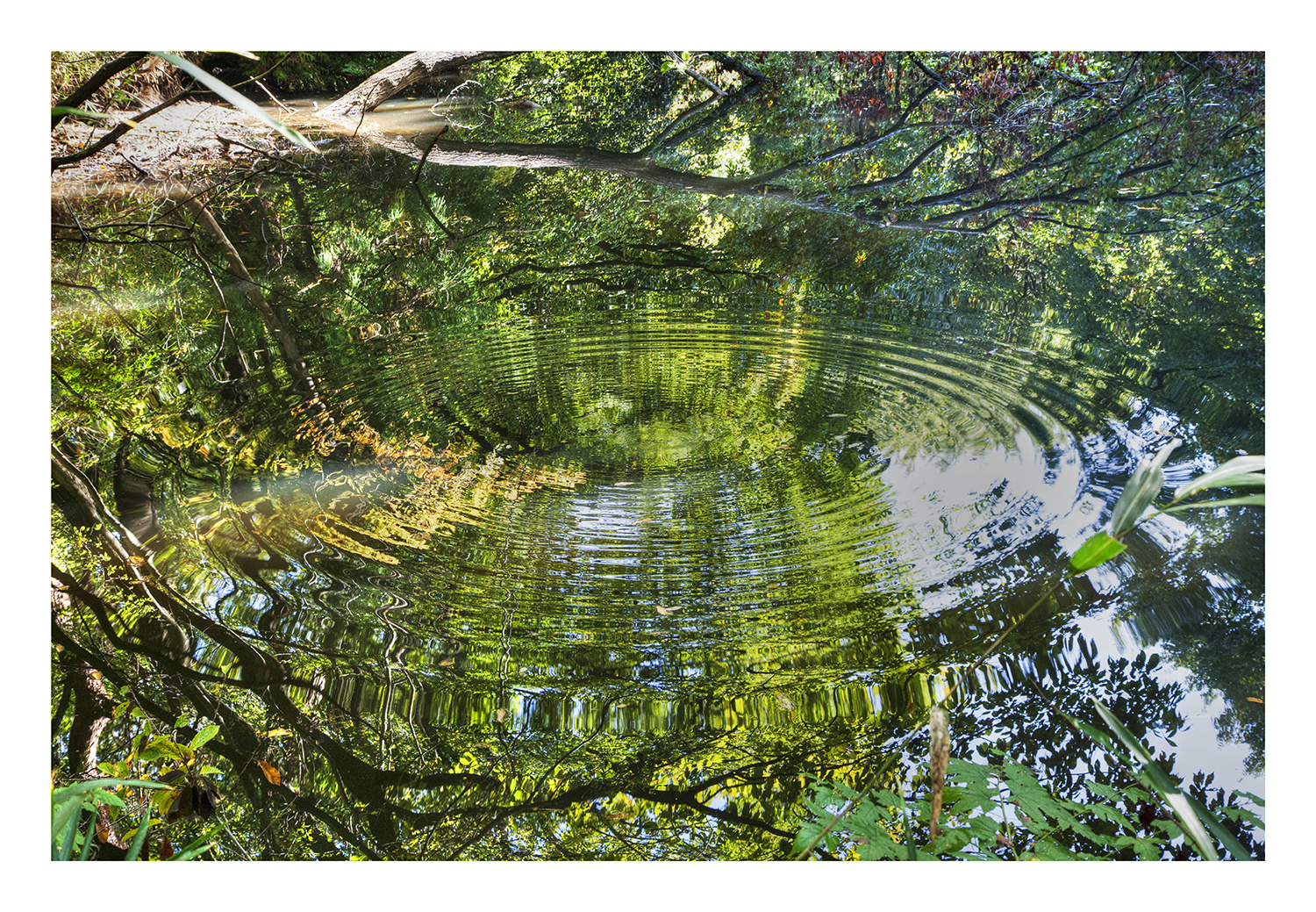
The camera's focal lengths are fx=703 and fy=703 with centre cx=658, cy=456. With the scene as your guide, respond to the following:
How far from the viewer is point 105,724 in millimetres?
1593

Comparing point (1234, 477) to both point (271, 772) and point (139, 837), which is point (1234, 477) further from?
point (139, 837)

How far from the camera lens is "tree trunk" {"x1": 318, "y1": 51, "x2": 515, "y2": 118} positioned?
61.8 inches

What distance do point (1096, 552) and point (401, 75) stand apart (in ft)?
5.75

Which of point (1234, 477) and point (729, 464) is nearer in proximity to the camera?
point (1234, 477)

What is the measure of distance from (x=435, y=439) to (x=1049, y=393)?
4.78 feet

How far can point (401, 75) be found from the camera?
1576 mm

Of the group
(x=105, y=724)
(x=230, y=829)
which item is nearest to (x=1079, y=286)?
(x=230, y=829)

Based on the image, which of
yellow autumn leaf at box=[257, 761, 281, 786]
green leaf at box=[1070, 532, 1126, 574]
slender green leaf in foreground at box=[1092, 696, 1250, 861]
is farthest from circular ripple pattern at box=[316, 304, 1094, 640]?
yellow autumn leaf at box=[257, 761, 281, 786]

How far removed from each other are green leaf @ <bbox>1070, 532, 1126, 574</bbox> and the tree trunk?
62.2 inches

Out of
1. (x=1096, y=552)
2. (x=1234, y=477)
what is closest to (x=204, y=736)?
(x=1096, y=552)

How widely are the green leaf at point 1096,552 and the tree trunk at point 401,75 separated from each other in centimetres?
158
